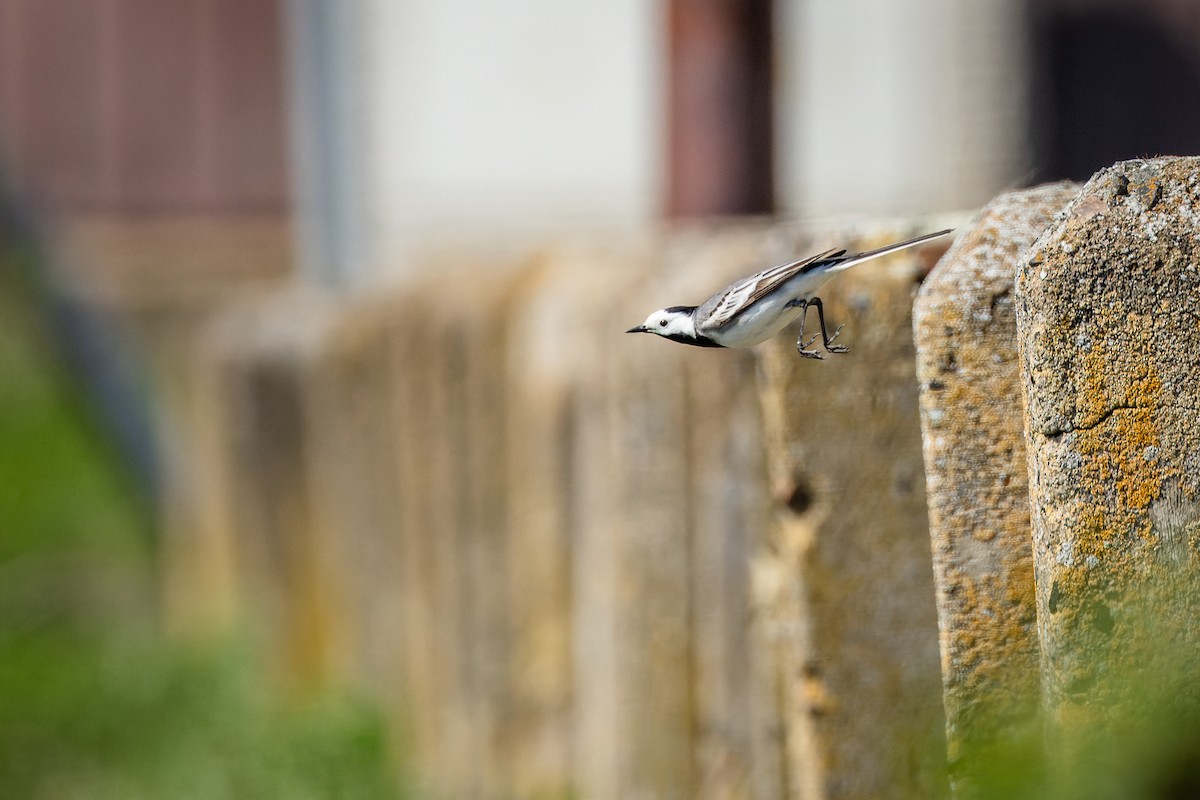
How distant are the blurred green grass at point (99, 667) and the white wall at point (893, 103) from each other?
3405 millimetres

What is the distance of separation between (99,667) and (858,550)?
203 inches

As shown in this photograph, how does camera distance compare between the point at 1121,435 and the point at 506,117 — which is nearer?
the point at 1121,435

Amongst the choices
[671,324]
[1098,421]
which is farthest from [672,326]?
[1098,421]

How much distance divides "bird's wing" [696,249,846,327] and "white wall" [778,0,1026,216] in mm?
6160

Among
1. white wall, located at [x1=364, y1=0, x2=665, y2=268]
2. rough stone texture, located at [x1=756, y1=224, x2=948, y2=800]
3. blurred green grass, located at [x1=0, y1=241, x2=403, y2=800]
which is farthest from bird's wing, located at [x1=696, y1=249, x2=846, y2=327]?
white wall, located at [x1=364, y1=0, x2=665, y2=268]

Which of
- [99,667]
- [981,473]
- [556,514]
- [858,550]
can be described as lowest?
[99,667]

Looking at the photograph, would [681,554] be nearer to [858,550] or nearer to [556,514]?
[858,550]

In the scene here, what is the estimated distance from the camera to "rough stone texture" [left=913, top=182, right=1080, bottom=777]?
149 cm

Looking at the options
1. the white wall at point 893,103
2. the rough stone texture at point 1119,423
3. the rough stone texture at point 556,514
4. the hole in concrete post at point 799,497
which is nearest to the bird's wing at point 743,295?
the rough stone texture at point 1119,423

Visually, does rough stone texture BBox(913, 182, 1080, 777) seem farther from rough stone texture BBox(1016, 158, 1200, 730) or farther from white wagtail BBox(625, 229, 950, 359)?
white wagtail BBox(625, 229, 950, 359)

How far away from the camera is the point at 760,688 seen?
2.47m

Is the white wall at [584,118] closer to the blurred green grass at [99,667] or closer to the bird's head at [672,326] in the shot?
the blurred green grass at [99,667]

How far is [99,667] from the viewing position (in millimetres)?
6543

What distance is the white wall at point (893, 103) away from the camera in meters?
7.37
